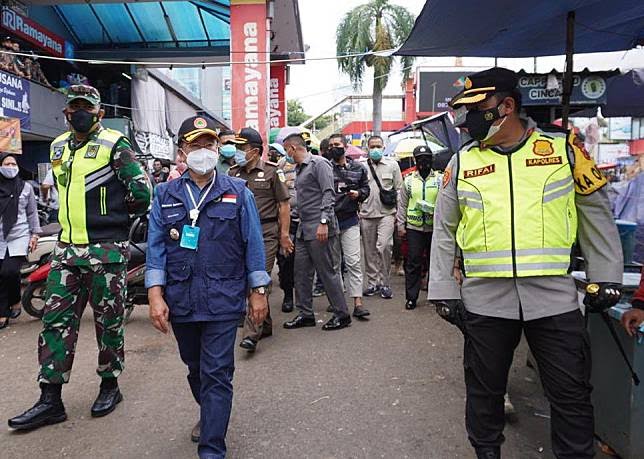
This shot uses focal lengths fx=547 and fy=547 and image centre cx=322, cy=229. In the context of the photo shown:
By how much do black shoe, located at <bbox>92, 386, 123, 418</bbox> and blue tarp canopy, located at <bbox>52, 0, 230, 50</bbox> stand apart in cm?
1336

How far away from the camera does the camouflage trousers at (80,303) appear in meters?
3.58

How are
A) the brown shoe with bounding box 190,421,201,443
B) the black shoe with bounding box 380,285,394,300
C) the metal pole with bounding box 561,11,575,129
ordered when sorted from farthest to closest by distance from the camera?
the black shoe with bounding box 380,285,394,300, the metal pole with bounding box 561,11,575,129, the brown shoe with bounding box 190,421,201,443

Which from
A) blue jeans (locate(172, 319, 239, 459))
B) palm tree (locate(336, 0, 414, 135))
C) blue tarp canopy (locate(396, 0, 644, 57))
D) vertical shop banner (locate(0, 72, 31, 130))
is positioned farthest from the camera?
palm tree (locate(336, 0, 414, 135))

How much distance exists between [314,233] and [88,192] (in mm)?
2408

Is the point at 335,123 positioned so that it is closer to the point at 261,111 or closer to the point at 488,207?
the point at 261,111

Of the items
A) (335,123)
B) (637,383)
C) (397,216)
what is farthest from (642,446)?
(335,123)

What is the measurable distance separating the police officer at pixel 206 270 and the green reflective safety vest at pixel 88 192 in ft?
2.73

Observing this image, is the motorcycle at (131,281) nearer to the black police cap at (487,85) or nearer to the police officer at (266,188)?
the police officer at (266,188)

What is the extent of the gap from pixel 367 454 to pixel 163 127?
18955 mm

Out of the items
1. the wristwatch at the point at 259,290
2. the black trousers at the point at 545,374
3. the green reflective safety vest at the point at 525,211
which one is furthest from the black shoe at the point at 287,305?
the green reflective safety vest at the point at 525,211

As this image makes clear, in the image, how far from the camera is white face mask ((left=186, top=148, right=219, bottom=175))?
3074 mm

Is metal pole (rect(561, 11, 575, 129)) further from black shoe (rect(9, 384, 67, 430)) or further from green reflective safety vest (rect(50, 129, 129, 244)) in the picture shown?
black shoe (rect(9, 384, 67, 430))

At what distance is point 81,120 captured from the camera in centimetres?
366

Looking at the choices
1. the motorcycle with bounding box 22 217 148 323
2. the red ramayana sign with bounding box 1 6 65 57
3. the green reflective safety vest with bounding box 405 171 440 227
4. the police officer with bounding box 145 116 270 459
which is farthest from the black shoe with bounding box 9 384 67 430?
the red ramayana sign with bounding box 1 6 65 57
